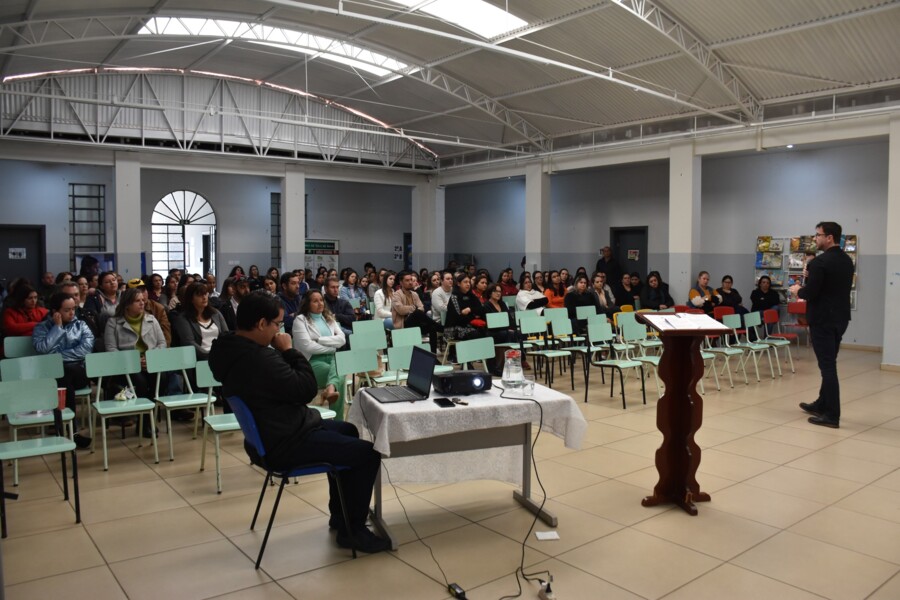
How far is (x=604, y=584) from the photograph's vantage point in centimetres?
317

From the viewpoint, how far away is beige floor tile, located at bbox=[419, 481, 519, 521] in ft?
13.4

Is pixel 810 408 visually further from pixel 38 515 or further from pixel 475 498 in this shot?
pixel 38 515

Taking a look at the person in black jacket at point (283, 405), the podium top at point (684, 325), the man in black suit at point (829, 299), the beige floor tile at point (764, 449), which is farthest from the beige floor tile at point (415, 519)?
the man in black suit at point (829, 299)

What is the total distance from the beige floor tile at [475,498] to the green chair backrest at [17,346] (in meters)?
3.92

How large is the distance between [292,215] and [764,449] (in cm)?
1226

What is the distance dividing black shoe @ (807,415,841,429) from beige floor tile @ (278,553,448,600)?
15.1 ft

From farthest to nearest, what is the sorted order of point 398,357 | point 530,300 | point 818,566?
point 530,300, point 398,357, point 818,566

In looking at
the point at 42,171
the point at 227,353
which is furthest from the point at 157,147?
the point at 227,353

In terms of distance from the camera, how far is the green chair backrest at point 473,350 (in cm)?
575

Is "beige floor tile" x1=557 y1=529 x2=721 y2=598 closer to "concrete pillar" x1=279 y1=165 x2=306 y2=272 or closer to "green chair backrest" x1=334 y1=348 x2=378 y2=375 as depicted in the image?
"green chair backrest" x1=334 y1=348 x2=378 y2=375

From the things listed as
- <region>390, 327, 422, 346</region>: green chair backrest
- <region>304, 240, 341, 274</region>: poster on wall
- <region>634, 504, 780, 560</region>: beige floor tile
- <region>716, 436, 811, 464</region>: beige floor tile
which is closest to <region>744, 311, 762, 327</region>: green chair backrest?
<region>716, 436, 811, 464</region>: beige floor tile

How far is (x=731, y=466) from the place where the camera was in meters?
4.99

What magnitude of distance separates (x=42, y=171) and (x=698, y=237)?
13591 mm

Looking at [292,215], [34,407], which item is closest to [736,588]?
[34,407]
